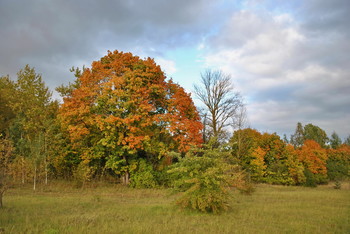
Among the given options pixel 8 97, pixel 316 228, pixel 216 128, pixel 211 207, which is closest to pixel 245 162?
pixel 216 128

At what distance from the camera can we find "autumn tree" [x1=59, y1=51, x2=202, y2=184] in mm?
19984

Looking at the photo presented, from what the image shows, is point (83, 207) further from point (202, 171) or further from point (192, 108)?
point (192, 108)

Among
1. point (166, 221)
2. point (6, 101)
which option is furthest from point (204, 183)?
point (6, 101)

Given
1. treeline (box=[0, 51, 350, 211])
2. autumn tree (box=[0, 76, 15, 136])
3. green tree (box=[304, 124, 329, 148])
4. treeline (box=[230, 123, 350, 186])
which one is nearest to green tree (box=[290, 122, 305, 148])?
green tree (box=[304, 124, 329, 148])

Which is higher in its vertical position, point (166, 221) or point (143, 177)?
point (143, 177)

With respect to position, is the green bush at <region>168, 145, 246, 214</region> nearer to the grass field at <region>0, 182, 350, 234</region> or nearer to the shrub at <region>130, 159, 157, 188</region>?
the grass field at <region>0, 182, 350, 234</region>

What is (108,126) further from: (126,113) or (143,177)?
(143,177)

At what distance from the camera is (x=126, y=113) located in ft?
68.7

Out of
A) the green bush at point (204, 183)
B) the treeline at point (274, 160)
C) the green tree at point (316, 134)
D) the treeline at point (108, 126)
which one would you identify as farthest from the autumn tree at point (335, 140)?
the green bush at point (204, 183)

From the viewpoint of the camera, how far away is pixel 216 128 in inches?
1218

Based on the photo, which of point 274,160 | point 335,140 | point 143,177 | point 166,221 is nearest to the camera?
point 166,221

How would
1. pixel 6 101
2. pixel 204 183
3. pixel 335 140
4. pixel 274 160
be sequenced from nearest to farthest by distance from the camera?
pixel 204 183 < pixel 6 101 < pixel 274 160 < pixel 335 140

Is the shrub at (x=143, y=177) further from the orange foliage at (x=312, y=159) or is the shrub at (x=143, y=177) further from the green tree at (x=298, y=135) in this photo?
the green tree at (x=298, y=135)

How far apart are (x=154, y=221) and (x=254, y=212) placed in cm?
465
